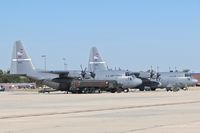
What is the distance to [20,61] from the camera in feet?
315

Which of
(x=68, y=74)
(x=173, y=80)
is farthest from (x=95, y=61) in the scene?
(x=68, y=74)

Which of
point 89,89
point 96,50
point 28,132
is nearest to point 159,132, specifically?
point 28,132

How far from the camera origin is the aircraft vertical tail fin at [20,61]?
95.8 m

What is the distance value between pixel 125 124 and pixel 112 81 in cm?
6383

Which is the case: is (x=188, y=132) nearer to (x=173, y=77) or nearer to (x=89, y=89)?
(x=89, y=89)

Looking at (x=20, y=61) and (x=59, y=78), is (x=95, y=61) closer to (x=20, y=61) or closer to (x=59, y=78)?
(x=20, y=61)

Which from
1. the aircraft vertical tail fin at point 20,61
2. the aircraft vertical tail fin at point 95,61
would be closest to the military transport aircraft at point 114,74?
the aircraft vertical tail fin at point 95,61

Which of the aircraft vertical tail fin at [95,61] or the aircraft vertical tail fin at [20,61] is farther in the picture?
the aircraft vertical tail fin at [95,61]

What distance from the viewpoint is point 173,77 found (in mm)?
100500

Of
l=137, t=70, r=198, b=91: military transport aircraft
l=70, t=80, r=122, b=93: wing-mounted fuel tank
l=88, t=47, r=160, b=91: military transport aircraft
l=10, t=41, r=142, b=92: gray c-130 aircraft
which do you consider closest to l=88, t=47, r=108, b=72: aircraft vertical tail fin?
l=88, t=47, r=160, b=91: military transport aircraft

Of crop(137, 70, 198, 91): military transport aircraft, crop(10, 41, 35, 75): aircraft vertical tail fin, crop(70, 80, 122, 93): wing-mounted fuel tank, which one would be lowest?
crop(70, 80, 122, 93): wing-mounted fuel tank

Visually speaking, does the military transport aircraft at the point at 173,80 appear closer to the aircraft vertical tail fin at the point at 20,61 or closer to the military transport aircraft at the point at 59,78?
the military transport aircraft at the point at 59,78

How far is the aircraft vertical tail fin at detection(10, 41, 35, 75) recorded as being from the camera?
95.8m

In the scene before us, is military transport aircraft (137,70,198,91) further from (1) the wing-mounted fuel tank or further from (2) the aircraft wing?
(2) the aircraft wing
